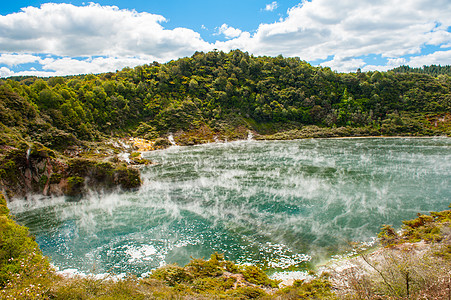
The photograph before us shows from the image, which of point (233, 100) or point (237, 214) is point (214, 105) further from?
point (237, 214)

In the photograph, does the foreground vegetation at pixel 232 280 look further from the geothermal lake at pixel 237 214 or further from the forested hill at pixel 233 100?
the forested hill at pixel 233 100

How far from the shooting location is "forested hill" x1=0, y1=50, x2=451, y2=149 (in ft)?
230

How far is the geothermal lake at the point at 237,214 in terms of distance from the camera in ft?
55.2

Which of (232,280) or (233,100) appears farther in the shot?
(233,100)

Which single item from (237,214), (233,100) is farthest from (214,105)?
(237,214)

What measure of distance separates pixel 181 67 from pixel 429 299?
12045 centimetres

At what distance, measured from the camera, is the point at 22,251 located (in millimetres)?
12203

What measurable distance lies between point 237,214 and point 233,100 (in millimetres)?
86220

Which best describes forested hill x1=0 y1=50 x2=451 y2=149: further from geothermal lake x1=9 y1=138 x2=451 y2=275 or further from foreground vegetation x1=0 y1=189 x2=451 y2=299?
foreground vegetation x1=0 y1=189 x2=451 y2=299

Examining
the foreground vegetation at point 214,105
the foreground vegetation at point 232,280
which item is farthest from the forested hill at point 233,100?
the foreground vegetation at point 232,280

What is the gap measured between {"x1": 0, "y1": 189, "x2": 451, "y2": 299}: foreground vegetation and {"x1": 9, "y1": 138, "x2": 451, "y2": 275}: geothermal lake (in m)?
2.56

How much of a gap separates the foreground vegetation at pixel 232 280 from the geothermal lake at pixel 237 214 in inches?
101

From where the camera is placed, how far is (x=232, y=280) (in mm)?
12914

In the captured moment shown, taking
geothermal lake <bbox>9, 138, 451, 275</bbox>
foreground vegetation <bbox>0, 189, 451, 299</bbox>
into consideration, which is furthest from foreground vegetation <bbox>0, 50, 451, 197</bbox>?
foreground vegetation <bbox>0, 189, 451, 299</bbox>
